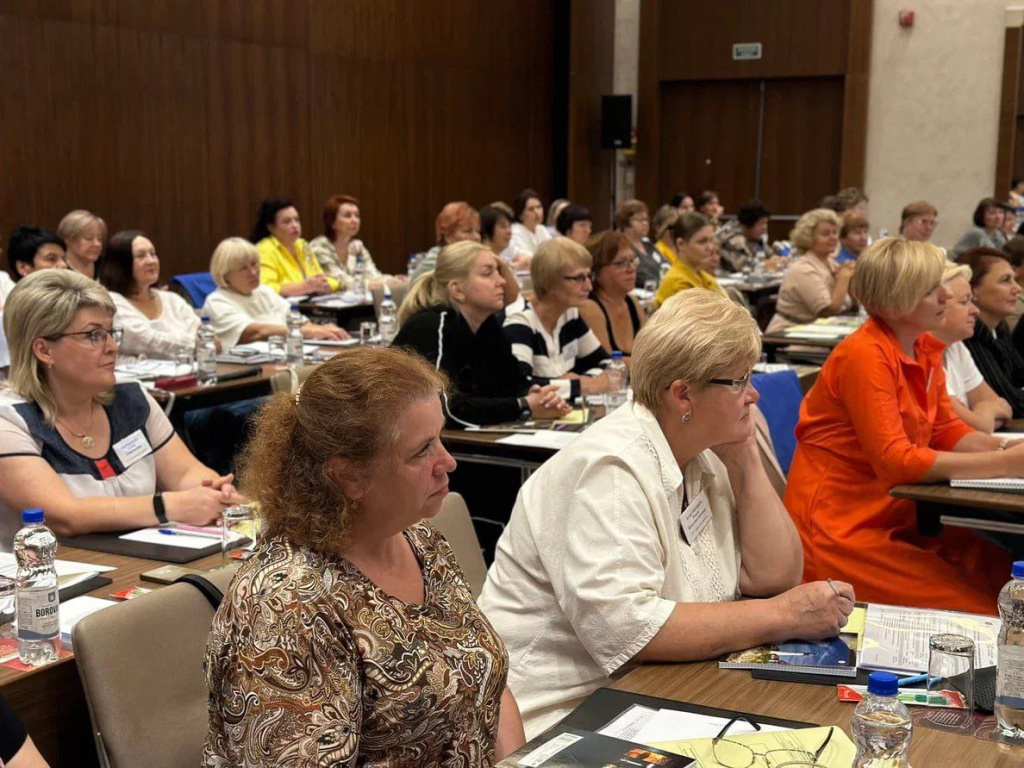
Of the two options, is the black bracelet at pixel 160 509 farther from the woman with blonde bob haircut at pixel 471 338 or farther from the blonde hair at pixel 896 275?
the blonde hair at pixel 896 275

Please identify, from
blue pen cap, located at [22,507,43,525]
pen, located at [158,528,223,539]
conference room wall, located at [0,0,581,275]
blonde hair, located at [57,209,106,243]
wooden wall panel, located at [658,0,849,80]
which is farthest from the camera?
wooden wall panel, located at [658,0,849,80]

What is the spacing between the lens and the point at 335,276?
9.67m

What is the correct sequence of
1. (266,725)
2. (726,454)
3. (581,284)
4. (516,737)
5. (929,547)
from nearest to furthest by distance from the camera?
(266,725) < (516,737) < (726,454) < (929,547) < (581,284)

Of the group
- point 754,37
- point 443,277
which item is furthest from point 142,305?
point 754,37

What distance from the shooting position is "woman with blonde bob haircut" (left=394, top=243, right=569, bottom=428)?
4.38 metres

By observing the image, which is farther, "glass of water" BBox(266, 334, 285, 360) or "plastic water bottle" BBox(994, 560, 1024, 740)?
"glass of water" BBox(266, 334, 285, 360)

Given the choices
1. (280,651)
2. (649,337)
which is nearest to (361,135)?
(649,337)

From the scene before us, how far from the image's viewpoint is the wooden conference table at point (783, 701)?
1.73 metres

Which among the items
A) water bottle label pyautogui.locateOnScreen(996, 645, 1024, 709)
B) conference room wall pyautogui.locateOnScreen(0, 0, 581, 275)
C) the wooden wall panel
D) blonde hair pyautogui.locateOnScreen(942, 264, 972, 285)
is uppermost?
the wooden wall panel

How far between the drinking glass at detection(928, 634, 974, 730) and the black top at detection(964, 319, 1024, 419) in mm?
3208

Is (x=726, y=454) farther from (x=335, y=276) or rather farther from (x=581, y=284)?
(x=335, y=276)

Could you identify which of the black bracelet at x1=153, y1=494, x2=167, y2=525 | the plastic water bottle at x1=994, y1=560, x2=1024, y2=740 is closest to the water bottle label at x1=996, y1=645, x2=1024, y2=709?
the plastic water bottle at x1=994, y1=560, x2=1024, y2=740

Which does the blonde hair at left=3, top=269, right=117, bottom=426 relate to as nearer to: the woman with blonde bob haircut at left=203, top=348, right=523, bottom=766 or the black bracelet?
the black bracelet

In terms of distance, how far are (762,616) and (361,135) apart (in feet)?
33.2
